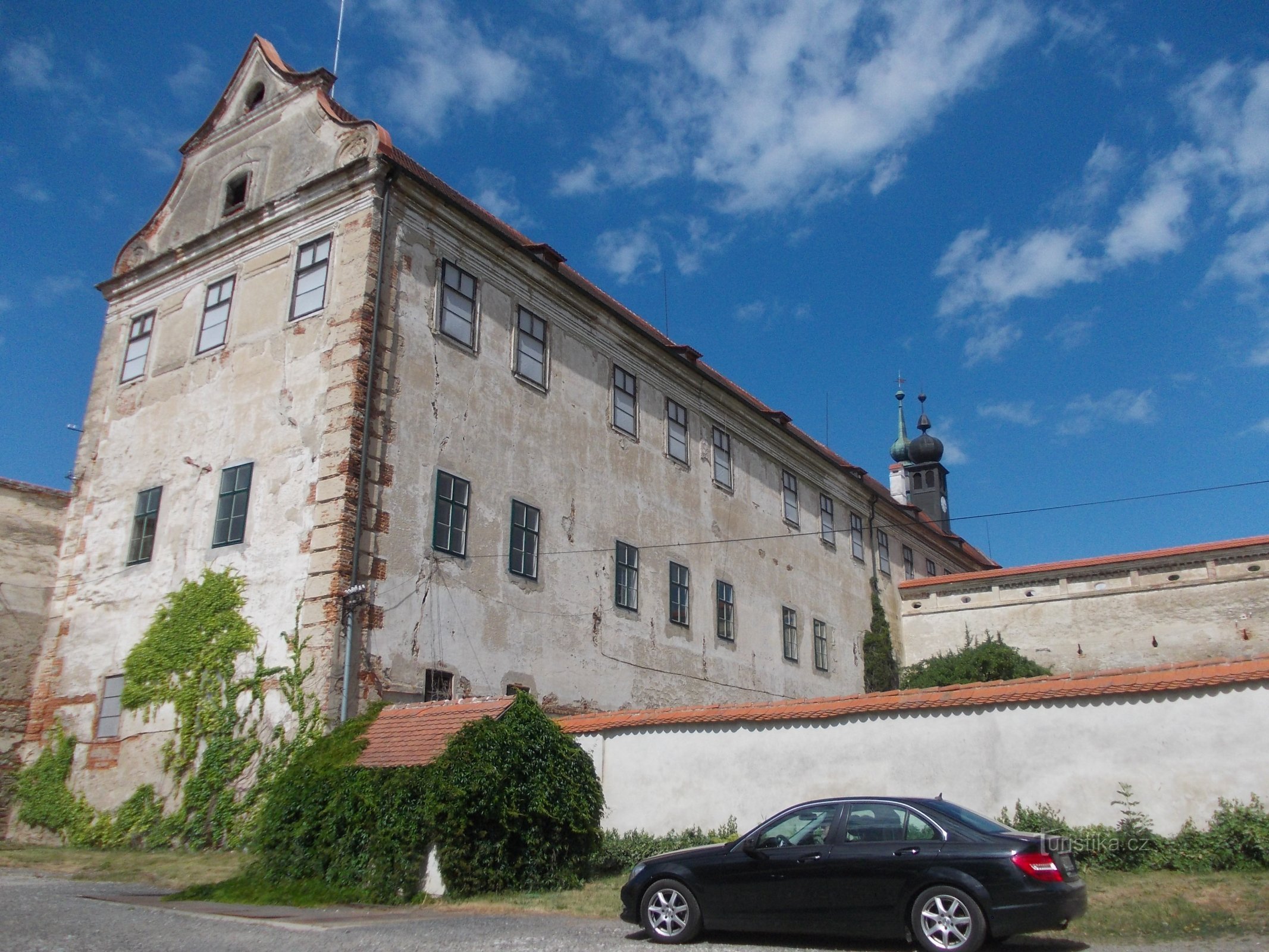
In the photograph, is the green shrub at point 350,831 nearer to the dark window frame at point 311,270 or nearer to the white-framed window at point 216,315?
the dark window frame at point 311,270

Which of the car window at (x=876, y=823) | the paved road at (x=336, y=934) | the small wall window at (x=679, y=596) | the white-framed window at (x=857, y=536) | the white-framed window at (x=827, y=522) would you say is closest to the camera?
the paved road at (x=336, y=934)

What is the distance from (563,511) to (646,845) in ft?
28.0

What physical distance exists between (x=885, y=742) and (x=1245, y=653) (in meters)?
18.7

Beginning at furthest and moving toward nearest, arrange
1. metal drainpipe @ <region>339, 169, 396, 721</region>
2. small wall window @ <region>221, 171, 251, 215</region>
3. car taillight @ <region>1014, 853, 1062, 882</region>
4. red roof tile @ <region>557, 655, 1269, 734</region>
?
small wall window @ <region>221, 171, 251, 215</region> → metal drainpipe @ <region>339, 169, 396, 721</region> → red roof tile @ <region>557, 655, 1269, 734</region> → car taillight @ <region>1014, 853, 1062, 882</region>

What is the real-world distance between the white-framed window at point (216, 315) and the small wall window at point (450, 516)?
17.8ft

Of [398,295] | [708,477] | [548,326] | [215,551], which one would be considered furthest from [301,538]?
[708,477]

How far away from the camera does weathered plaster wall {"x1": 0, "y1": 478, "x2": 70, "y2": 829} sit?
65.8ft

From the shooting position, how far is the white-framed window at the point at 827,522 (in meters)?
32.4

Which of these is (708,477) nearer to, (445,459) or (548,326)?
(548,326)

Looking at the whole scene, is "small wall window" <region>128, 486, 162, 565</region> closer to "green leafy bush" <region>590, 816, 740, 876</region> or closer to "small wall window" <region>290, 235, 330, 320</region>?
"small wall window" <region>290, 235, 330, 320</region>

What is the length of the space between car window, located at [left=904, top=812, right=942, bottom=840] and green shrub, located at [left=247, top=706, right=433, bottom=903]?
5.98m

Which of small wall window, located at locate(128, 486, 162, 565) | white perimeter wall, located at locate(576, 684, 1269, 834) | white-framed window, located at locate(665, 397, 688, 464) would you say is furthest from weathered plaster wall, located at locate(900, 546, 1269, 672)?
small wall window, located at locate(128, 486, 162, 565)

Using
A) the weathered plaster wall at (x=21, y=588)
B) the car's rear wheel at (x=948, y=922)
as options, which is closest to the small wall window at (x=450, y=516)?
the weathered plaster wall at (x=21, y=588)

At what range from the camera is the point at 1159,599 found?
29.4 m
